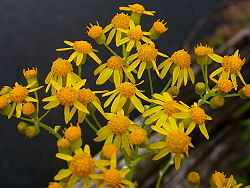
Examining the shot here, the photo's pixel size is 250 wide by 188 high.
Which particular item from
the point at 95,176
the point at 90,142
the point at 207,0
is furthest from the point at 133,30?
the point at 207,0

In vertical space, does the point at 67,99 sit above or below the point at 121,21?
below

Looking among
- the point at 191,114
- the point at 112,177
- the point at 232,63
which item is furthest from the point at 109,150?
the point at 232,63

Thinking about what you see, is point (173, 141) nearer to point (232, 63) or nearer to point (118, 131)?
point (118, 131)

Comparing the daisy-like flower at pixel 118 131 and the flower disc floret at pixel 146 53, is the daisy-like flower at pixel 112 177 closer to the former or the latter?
the daisy-like flower at pixel 118 131

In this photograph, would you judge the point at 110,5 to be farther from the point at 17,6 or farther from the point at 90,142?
the point at 90,142

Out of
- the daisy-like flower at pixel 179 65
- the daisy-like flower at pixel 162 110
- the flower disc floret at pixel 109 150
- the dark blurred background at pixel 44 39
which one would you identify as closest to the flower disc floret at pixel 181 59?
the daisy-like flower at pixel 179 65

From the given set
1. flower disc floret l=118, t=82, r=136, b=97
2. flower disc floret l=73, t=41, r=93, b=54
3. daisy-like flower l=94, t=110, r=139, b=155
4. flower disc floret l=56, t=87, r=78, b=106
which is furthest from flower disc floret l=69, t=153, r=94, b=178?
flower disc floret l=73, t=41, r=93, b=54

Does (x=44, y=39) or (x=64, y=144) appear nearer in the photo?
(x=64, y=144)
